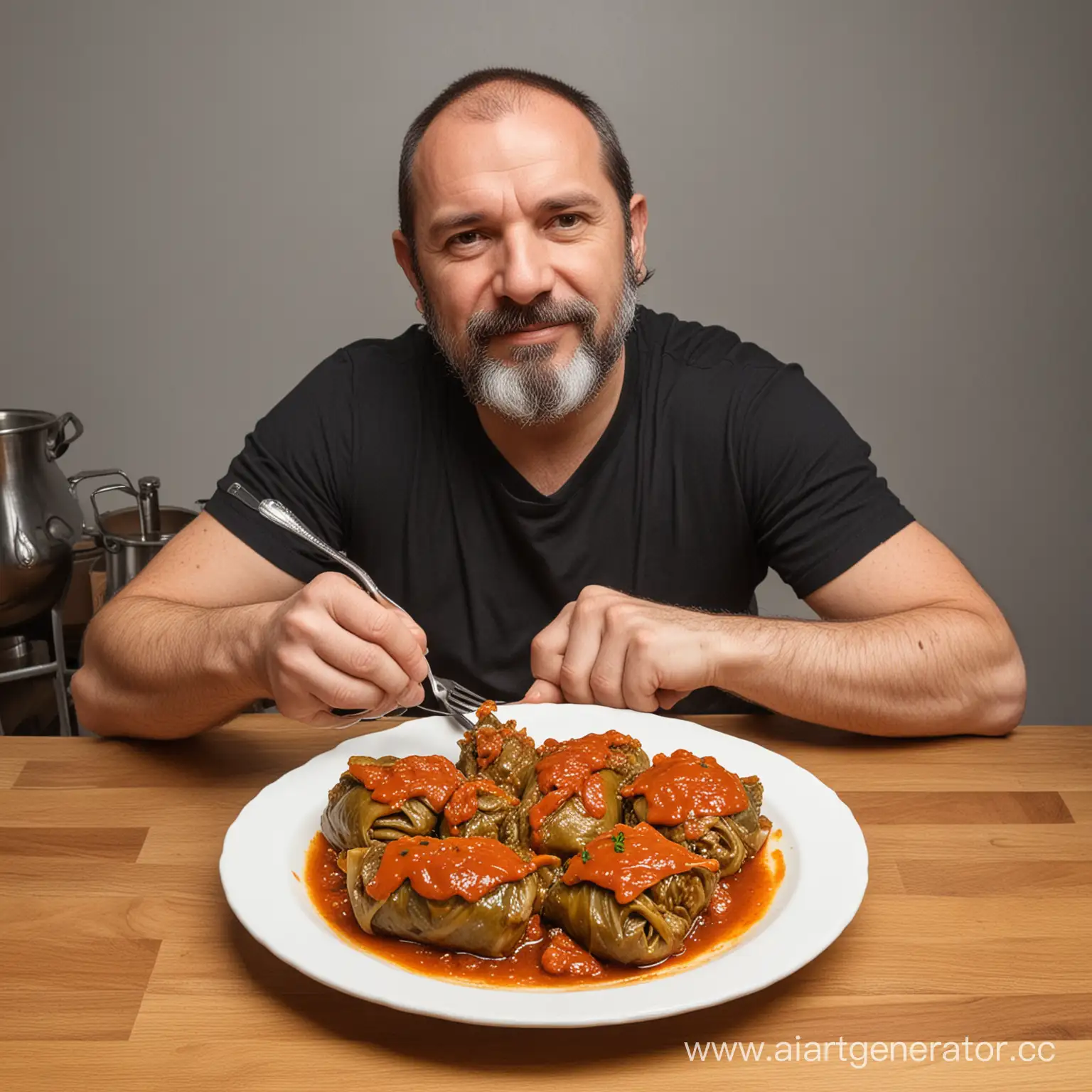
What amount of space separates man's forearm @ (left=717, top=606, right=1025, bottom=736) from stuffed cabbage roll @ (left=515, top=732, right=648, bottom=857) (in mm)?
365

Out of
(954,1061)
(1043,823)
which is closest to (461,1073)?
(954,1061)

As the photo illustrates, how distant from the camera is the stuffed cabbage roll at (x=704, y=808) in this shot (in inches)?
59.3

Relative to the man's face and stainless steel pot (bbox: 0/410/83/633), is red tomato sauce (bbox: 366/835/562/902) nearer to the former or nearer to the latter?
the man's face

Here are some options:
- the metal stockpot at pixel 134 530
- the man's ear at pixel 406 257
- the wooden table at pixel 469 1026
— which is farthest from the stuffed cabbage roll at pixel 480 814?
the metal stockpot at pixel 134 530

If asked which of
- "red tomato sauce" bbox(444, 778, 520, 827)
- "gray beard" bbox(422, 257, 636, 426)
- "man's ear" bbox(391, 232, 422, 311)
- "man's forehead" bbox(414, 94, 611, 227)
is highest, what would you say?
"man's forehead" bbox(414, 94, 611, 227)

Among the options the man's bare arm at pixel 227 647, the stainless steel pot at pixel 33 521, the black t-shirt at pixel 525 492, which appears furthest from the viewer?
the stainless steel pot at pixel 33 521

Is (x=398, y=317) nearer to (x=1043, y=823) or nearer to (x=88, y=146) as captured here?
(x=88, y=146)

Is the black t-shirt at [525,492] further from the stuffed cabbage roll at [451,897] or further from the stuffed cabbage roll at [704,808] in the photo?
the stuffed cabbage roll at [451,897]

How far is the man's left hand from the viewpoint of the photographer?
A: 1938 mm

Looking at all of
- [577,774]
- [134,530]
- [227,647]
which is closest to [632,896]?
[577,774]

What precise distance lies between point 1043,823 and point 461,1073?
93 cm

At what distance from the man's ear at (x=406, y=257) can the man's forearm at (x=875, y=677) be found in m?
1.05

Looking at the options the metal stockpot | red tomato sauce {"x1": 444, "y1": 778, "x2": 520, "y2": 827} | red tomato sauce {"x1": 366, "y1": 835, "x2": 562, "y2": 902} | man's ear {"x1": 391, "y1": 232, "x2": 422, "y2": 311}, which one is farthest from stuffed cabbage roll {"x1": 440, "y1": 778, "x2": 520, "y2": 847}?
the metal stockpot

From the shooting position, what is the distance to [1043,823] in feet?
5.63
